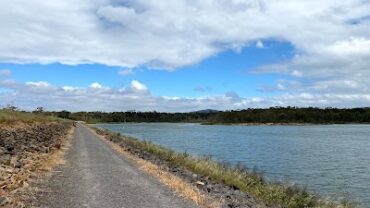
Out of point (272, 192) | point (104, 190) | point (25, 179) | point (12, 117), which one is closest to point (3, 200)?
point (25, 179)

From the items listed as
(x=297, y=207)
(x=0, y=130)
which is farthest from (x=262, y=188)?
(x=0, y=130)

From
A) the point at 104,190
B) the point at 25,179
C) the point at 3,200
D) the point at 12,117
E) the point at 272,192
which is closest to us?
the point at 3,200

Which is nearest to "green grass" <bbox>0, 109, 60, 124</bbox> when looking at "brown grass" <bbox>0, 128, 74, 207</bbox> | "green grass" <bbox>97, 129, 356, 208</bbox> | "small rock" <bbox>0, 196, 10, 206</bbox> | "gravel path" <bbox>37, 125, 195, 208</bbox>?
"green grass" <bbox>97, 129, 356, 208</bbox>

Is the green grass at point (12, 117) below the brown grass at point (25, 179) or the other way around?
the other way around

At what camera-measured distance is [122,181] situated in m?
16.7

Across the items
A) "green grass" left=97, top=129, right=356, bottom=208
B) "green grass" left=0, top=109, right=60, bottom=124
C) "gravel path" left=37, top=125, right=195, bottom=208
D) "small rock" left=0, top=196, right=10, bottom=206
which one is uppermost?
"green grass" left=0, top=109, right=60, bottom=124

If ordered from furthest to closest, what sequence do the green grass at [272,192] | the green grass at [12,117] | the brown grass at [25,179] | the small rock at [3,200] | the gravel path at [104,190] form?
the green grass at [12,117], the green grass at [272,192], the gravel path at [104,190], the brown grass at [25,179], the small rock at [3,200]

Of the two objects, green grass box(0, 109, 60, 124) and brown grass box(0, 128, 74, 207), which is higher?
green grass box(0, 109, 60, 124)

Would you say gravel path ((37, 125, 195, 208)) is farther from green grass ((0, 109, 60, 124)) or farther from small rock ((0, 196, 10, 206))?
green grass ((0, 109, 60, 124))

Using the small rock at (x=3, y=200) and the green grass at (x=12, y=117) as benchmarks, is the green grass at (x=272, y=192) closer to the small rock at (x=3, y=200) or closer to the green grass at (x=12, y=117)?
the small rock at (x=3, y=200)

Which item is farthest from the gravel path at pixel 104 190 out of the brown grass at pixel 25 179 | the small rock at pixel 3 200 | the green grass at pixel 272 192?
the green grass at pixel 272 192

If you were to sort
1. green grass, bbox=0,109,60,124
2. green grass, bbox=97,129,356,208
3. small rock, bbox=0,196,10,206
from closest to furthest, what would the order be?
small rock, bbox=0,196,10,206 < green grass, bbox=97,129,356,208 < green grass, bbox=0,109,60,124

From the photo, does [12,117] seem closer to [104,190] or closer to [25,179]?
[25,179]

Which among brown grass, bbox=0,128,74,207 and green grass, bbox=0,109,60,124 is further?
green grass, bbox=0,109,60,124
